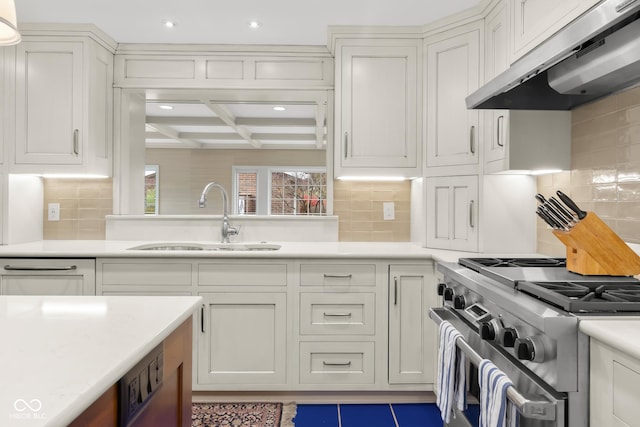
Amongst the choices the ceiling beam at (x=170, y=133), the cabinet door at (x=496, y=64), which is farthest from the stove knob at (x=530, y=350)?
the ceiling beam at (x=170, y=133)

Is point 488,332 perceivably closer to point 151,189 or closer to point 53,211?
point 151,189

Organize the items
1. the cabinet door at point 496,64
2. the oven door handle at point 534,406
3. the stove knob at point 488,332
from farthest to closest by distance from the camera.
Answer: the cabinet door at point 496,64 < the stove knob at point 488,332 < the oven door handle at point 534,406

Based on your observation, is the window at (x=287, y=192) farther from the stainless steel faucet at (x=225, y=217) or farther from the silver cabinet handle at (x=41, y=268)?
the silver cabinet handle at (x=41, y=268)

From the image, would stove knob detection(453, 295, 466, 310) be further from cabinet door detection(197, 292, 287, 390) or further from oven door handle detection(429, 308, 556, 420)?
cabinet door detection(197, 292, 287, 390)

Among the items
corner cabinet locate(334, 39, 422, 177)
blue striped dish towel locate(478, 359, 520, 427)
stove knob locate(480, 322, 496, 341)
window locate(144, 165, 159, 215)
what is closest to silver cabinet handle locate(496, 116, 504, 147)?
corner cabinet locate(334, 39, 422, 177)

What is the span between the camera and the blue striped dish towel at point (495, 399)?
3.74ft

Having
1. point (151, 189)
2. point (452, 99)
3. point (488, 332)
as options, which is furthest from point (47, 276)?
point (452, 99)

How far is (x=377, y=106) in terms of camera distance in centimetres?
276

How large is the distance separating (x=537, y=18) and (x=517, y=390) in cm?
144

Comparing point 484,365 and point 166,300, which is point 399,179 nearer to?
point 484,365

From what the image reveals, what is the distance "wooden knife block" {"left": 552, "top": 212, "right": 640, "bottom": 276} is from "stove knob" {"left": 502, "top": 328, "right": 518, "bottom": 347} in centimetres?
53

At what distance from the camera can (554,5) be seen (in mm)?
1610

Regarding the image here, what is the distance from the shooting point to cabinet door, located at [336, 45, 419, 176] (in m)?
2.76

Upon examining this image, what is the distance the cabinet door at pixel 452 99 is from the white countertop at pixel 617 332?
5.13ft
